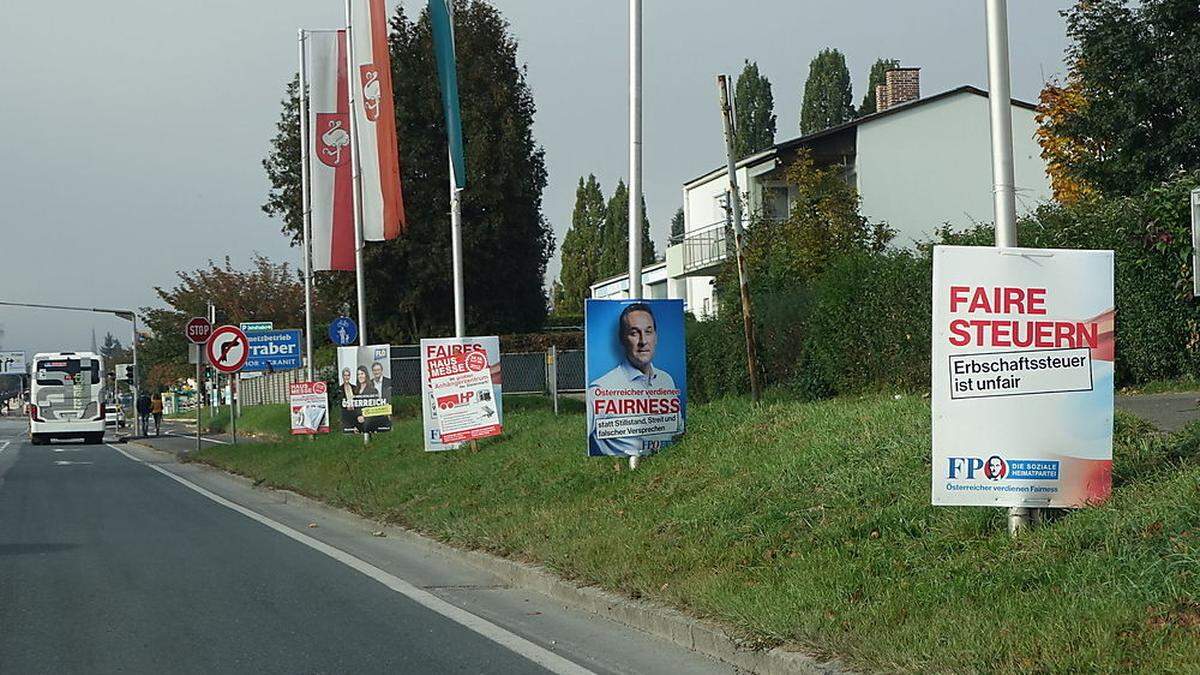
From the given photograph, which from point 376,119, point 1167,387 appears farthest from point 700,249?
point 1167,387

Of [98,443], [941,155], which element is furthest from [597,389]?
[98,443]

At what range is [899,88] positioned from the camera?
56.3 meters

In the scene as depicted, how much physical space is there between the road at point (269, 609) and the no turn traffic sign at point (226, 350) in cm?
1331

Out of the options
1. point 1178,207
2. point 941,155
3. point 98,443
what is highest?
point 941,155

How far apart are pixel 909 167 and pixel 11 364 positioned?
139001mm

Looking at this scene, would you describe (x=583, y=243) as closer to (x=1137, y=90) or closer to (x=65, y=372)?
(x=65, y=372)

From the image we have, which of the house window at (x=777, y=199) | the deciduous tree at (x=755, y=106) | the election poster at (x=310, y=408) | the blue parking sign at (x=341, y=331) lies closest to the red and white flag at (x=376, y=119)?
the election poster at (x=310, y=408)

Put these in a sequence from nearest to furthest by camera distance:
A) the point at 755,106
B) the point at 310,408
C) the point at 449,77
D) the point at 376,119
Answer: the point at 449,77 < the point at 376,119 < the point at 310,408 < the point at 755,106

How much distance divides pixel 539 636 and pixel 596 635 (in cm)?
36

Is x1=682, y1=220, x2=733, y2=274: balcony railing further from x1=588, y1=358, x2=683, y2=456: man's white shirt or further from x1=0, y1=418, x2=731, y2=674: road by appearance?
x1=588, y1=358, x2=683, y2=456: man's white shirt

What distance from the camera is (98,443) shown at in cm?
5197

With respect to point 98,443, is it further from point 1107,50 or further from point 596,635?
point 596,635

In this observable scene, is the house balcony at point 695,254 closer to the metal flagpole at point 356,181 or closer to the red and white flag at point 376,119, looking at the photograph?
the metal flagpole at point 356,181

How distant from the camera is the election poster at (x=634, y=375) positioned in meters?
13.7
